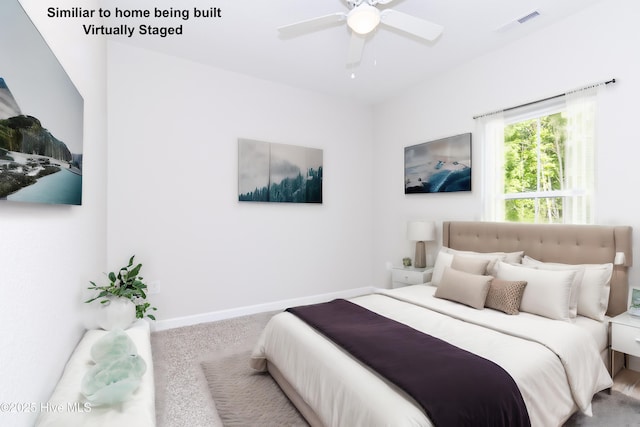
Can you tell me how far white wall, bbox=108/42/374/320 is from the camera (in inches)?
122

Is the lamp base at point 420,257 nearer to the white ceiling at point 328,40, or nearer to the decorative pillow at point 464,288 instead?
the decorative pillow at point 464,288

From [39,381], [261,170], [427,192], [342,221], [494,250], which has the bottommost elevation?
[39,381]

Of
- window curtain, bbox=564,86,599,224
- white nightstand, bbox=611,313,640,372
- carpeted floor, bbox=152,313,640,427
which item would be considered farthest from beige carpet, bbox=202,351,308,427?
window curtain, bbox=564,86,599,224

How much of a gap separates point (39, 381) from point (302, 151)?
334 cm

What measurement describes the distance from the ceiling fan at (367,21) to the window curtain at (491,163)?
1400 mm

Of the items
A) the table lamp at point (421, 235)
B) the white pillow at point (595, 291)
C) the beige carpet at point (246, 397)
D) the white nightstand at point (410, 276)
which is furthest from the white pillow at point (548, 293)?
the beige carpet at point (246, 397)

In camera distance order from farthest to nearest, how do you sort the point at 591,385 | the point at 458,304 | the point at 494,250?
1. the point at 494,250
2. the point at 458,304
3. the point at 591,385

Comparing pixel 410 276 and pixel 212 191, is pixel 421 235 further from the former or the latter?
pixel 212 191

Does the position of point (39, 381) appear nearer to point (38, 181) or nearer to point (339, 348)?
point (38, 181)

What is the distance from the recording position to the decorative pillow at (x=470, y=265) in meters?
2.67

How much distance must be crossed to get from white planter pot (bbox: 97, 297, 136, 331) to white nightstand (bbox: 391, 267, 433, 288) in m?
2.82

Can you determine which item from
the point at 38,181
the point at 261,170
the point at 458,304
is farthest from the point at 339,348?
the point at 261,170

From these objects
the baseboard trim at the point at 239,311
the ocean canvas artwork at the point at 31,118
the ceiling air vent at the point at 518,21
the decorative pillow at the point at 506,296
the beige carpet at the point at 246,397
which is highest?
the ceiling air vent at the point at 518,21

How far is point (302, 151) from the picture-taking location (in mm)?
4094
